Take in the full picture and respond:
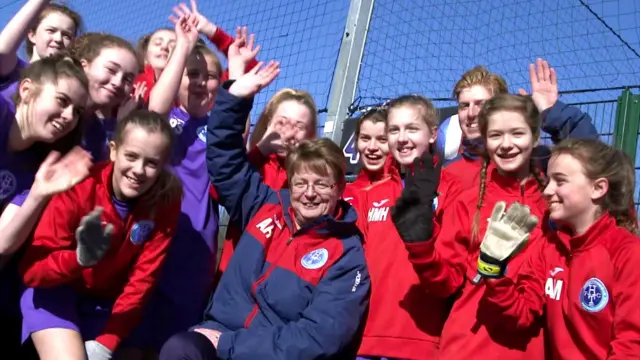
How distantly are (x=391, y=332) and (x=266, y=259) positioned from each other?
0.58m

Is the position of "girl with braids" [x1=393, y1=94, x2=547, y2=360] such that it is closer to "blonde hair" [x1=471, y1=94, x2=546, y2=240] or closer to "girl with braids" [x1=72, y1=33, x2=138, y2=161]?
"blonde hair" [x1=471, y1=94, x2=546, y2=240]

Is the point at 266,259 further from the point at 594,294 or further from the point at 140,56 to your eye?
the point at 140,56

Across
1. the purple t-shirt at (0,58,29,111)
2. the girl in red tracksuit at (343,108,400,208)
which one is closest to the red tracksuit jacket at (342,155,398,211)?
the girl in red tracksuit at (343,108,400,208)

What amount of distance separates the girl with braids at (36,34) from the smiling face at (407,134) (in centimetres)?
162

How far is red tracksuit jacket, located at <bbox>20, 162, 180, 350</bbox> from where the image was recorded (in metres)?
3.17

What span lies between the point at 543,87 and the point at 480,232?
79cm

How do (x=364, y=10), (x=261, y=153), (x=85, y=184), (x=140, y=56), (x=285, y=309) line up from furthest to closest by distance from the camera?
(x=364, y=10) < (x=140, y=56) < (x=261, y=153) < (x=85, y=184) < (x=285, y=309)

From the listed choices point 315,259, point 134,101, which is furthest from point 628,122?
point 134,101

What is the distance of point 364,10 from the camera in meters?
5.00

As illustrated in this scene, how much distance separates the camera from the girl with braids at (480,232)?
113 inches

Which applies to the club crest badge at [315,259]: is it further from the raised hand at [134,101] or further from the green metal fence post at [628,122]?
the green metal fence post at [628,122]

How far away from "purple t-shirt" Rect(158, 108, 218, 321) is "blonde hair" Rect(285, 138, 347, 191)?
0.61 meters

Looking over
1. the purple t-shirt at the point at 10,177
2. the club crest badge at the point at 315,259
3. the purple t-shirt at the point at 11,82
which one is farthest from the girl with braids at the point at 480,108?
the purple t-shirt at the point at 11,82

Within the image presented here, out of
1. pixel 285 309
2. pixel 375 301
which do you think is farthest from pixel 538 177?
pixel 285 309
